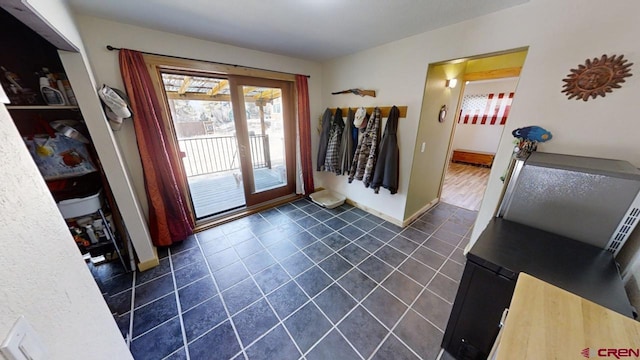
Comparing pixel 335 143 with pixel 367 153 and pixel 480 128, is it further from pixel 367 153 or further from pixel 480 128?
pixel 480 128

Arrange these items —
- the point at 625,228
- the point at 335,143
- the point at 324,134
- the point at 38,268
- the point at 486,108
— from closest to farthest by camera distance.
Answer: the point at 38,268, the point at 625,228, the point at 335,143, the point at 324,134, the point at 486,108

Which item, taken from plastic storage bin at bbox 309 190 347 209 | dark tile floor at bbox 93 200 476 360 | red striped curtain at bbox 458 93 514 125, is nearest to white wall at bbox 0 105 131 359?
dark tile floor at bbox 93 200 476 360

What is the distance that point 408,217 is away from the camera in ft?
8.99

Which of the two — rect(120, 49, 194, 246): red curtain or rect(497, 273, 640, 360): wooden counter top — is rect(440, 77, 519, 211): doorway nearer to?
rect(497, 273, 640, 360): wooden counter top

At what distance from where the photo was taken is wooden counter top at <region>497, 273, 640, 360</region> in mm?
595

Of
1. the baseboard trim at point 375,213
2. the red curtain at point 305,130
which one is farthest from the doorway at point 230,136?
the baseboard trim at point 375,213

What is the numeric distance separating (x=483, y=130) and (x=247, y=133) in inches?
250

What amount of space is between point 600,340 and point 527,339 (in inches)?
8.5

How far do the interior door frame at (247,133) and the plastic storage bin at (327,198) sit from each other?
44 centimetres

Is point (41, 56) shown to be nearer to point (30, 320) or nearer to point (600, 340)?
point (30, 320)

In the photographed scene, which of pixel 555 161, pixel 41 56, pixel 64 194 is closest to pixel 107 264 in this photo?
pixel 64 194

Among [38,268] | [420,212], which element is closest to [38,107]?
[38,268]

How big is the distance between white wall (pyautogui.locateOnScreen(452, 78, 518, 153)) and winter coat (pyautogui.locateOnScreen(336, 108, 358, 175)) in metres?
3.60

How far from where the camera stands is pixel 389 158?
96.8 inches
